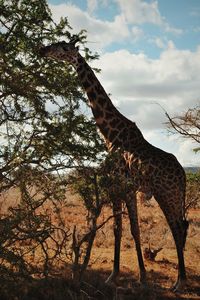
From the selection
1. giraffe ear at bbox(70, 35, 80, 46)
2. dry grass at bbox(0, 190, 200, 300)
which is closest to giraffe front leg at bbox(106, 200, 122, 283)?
dry grass at bbox(0, 190, 200, 300)

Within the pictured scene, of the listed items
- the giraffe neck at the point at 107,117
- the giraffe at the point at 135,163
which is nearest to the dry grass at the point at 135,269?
the giraffe at the point at 135,163

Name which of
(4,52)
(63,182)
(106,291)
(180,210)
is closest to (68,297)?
(106,291)

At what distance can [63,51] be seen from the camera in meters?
9.82

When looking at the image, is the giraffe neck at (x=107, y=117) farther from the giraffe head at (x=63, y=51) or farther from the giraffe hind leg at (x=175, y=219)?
the giraffe hind leg at (x=175, y=219)

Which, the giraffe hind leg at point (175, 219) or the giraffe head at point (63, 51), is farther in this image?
the giraffe head at point (63, 51)

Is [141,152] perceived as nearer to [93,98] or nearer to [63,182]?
[93,98]

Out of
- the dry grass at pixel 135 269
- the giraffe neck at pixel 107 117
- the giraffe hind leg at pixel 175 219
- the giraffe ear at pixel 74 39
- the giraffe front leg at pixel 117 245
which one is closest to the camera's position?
the dry grass at pixel 135 269

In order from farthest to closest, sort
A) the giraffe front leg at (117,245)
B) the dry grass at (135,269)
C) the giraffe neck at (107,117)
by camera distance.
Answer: the giraffe neck at (107,117), the giraffe front leg at (117,245), the dry grass at (135,269)

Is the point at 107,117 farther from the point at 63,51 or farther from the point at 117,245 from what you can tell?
the point at 117,245

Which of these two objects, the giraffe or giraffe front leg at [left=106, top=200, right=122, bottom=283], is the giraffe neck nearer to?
the giraffe

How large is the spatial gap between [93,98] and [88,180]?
2958 millimetres

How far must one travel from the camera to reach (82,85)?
1030 cm

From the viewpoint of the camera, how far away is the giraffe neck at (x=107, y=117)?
989 centimetres

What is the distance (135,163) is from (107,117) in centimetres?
139
